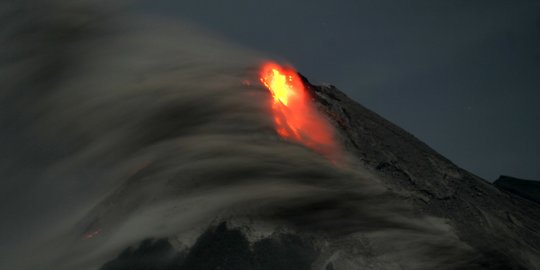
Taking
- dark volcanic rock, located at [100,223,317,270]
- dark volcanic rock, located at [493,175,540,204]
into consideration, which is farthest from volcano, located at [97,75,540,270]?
dark volcanic rock, located at [493,175,540,204]

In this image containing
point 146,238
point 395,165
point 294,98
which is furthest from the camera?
point 294,98

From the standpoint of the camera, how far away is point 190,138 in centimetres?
1431

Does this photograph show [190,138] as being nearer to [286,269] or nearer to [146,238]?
[146,238]

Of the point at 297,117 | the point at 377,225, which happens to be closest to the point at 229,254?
the point at 377,225

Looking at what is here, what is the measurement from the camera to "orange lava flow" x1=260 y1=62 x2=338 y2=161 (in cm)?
1230

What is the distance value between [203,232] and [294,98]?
4227mm

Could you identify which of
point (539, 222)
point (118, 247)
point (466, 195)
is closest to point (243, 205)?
point (118, 247)

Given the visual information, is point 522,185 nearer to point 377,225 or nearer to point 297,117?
point 297,117

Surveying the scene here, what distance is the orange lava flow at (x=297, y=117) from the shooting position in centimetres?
1230

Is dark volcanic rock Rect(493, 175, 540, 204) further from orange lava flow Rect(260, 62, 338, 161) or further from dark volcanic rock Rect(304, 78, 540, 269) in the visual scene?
orange lava flow Rect(260, 62, 338, 161)

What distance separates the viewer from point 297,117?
42.3 ft

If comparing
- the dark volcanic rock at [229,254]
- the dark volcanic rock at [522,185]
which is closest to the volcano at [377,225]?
the dark volcanic rock at [229,254]

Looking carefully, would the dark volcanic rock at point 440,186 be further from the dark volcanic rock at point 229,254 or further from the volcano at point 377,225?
the dark volcanic rock at point 229,254

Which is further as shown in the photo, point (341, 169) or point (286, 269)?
point (341, 169)
